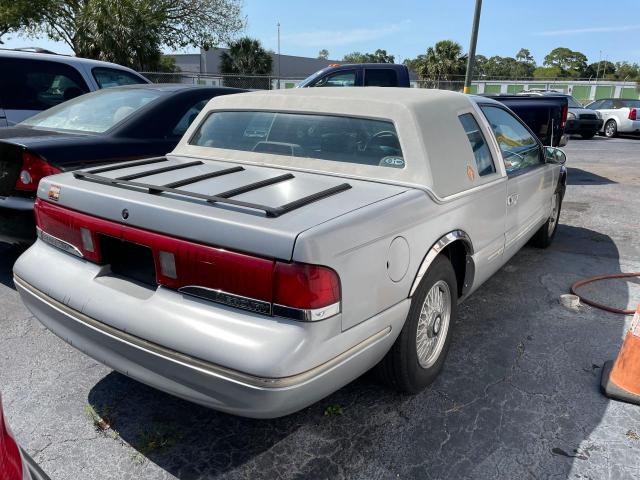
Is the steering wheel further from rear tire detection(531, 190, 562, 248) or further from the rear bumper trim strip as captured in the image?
rear tire detection(531, 190, 562, 248)

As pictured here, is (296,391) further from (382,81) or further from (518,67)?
(518,67)

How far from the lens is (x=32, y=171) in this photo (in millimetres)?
3805

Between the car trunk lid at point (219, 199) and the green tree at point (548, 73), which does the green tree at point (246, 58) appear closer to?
the car trunk lid at point (219, 199)

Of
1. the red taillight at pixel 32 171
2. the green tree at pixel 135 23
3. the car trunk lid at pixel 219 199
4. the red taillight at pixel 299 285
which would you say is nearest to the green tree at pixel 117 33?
Result: the green tree at pixel 135 23

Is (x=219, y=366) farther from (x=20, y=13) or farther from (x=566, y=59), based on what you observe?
(x=566, y=59)

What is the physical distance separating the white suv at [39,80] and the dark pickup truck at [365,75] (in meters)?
4.35

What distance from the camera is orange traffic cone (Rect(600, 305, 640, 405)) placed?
9.32 feet

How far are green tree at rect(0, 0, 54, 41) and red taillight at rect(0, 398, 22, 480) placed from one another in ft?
102

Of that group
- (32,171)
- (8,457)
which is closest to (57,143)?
Answer: (32,171)

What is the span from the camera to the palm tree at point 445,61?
43.7 m

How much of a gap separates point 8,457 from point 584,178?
35.9 feet

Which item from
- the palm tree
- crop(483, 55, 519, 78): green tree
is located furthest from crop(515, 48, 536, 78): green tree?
the palm tree

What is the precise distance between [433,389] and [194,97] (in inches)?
138

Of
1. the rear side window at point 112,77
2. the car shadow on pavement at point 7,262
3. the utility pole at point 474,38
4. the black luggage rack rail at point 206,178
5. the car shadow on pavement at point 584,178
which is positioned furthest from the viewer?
the utility pole at point 474,38
